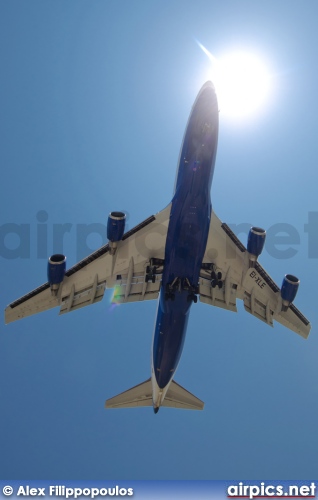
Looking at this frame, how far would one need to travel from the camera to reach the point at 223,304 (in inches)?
1260

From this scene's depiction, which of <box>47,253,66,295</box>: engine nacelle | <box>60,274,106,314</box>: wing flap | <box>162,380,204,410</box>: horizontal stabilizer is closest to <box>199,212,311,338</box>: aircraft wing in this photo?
<box>60,274,106,314</box>: wing flap

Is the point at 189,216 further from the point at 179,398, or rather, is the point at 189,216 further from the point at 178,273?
the point at 179,398

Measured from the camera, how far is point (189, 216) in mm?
25609

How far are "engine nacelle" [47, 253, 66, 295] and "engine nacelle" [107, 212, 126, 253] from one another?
9.35 ft

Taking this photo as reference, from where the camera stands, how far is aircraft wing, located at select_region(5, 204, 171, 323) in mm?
29125

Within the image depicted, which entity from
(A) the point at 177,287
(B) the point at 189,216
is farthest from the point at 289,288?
(B) the point at 189,216

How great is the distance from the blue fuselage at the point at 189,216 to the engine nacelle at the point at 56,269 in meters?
5.56

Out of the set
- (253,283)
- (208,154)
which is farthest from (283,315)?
(208,154)

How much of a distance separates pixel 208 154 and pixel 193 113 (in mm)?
2559

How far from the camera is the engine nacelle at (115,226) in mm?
27078

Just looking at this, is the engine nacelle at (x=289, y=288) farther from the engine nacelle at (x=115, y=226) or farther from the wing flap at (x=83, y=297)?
the wing flap at (x=83, y=297)

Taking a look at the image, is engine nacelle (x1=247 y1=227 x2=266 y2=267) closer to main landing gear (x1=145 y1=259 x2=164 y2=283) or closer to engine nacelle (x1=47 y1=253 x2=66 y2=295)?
main landing gear (x1=145 y1=259 x2=164 y2=283)

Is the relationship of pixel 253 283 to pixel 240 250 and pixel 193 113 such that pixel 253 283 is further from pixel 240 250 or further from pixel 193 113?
pixel 193 113

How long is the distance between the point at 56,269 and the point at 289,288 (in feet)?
43.9
